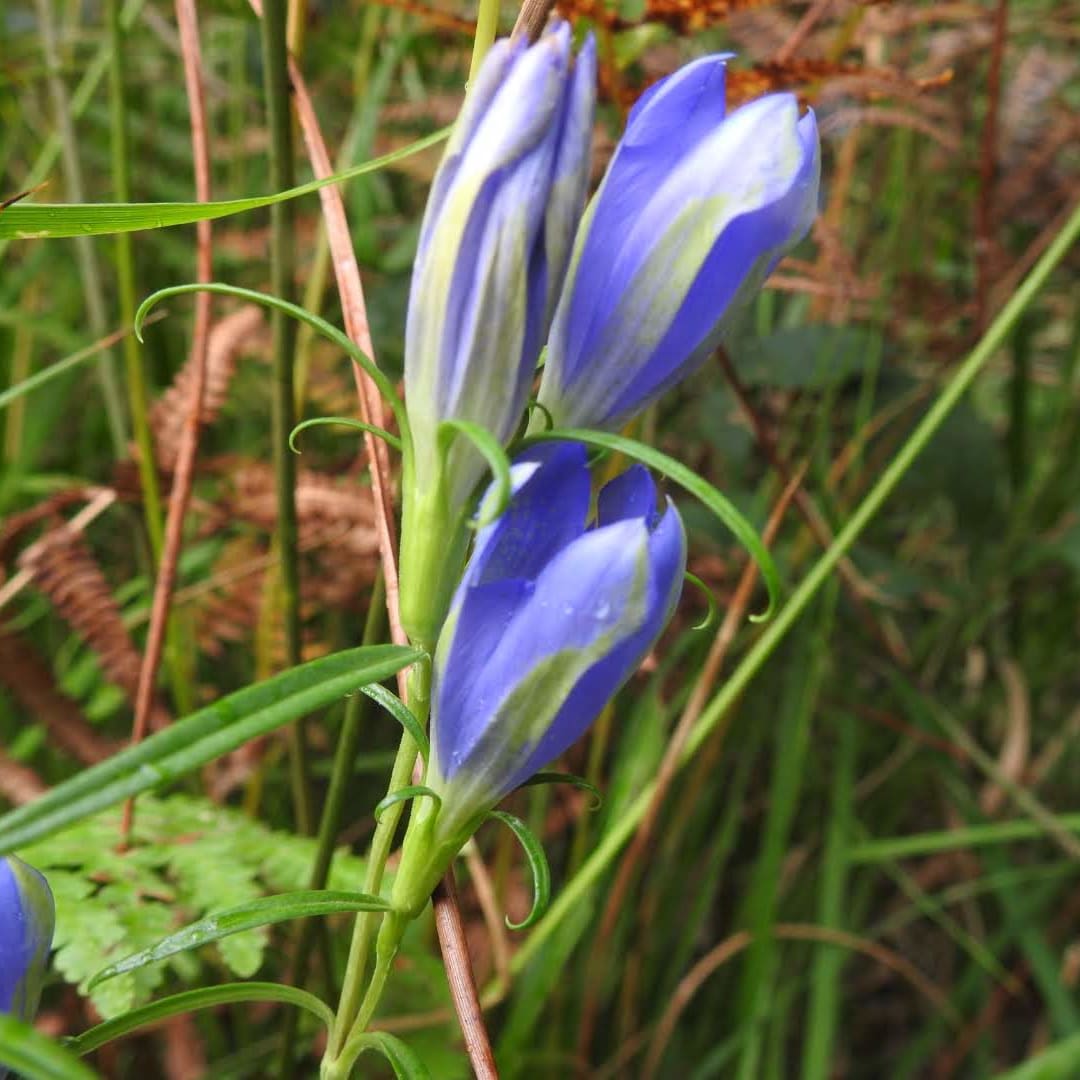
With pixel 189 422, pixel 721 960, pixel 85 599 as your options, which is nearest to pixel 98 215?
pixel 189 422

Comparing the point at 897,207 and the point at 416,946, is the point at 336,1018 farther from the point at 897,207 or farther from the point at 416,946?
the point at 897,207

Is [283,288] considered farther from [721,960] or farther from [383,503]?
[721,960]

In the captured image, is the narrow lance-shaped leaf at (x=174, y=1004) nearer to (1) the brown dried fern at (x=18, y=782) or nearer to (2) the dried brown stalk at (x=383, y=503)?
(2) the dried brown stalk at (x=383, y=503)

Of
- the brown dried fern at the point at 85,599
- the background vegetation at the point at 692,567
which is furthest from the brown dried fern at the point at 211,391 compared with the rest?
the brown dried fern at the point at 85,599

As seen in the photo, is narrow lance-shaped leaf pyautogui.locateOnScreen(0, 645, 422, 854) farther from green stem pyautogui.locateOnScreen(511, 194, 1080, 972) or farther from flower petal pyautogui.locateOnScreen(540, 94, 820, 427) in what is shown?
green stem pyautogui.locateOnScreen(511, 194, 1080, 972)

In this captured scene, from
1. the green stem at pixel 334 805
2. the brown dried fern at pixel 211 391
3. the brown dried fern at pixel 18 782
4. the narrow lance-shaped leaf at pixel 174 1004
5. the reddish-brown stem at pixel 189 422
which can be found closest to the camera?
the narrow lance-shaped leaf at pixel 174 1004

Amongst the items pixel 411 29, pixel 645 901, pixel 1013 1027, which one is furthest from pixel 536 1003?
pixel 1013 1027

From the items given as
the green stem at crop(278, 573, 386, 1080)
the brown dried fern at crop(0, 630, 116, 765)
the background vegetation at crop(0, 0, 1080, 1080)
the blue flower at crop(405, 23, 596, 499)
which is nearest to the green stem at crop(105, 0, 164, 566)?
the background vegetation at crop(0, 0, 1080, 1080)
